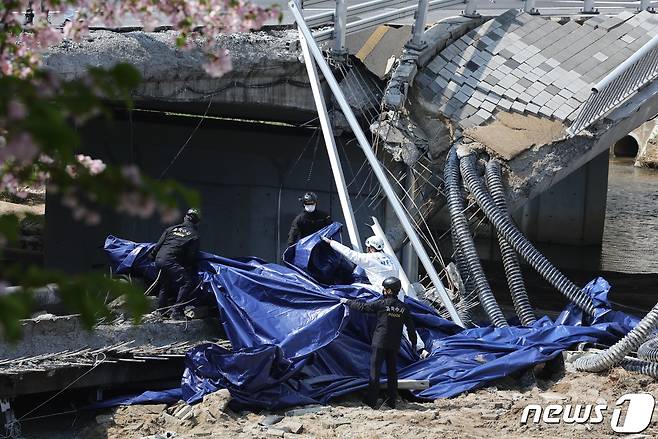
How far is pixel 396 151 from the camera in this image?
47.4ft

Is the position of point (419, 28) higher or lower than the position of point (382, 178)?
higher

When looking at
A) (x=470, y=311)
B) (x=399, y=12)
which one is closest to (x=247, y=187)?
(x=399, y=12)

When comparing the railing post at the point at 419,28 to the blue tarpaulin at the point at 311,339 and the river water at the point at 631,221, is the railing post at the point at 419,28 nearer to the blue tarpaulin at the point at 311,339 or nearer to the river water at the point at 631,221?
the blue tarpaulin at the point at 311,339


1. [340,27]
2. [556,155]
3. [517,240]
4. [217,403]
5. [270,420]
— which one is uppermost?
[340,27]

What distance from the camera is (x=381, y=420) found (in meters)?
9.97

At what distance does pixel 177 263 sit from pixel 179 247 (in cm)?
17

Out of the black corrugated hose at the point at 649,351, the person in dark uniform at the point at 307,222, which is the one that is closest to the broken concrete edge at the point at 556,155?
the person in dark uniform at the point at 307,222

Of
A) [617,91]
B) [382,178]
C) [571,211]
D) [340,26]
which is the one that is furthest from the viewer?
[571,211]

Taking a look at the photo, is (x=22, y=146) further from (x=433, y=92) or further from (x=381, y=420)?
(x=433, y=92)

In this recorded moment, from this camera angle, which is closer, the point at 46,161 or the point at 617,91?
the point at 46,161

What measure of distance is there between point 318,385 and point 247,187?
7.50 metres

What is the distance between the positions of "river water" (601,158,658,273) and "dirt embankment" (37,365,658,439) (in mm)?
9967

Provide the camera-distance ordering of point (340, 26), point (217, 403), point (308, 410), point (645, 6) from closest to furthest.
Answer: point (217, 403)
point (308, 410)
point (340, 26)
point (645, 6)

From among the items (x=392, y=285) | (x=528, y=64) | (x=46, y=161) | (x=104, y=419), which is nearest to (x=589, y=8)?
(x=528, y=64)
